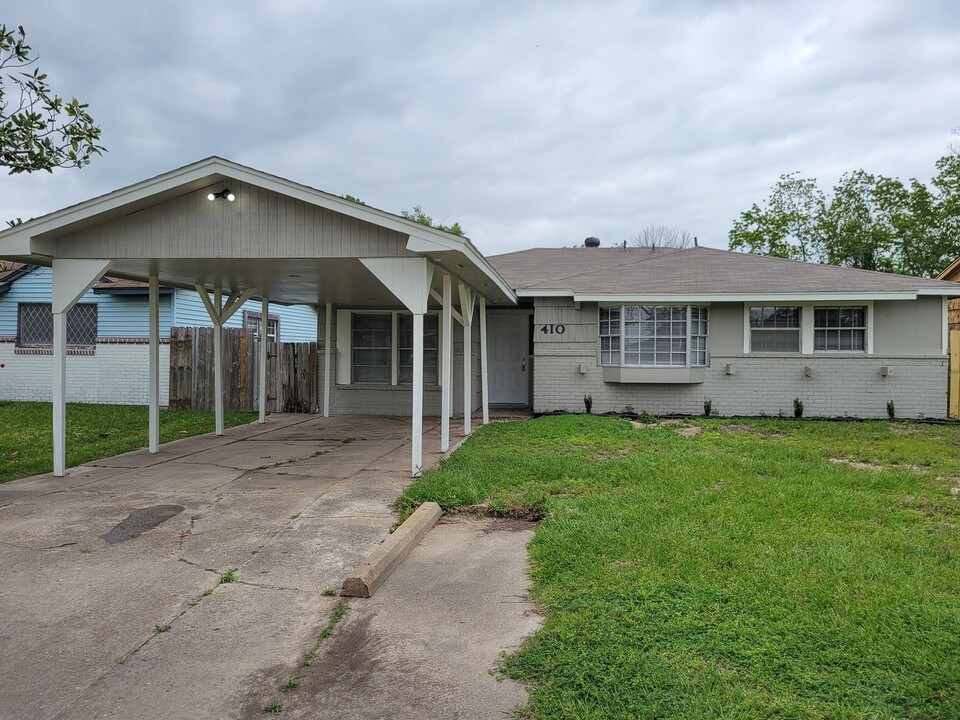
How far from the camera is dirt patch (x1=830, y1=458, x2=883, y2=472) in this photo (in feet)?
24.0

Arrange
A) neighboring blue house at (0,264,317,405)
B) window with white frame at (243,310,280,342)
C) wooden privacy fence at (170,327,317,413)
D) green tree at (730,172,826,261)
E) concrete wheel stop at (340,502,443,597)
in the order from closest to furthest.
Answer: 1. concrete wheel stop at (340,502,443,597)
2. wooden privacy fence at (170,327,317,413)
3. neighboring blue house at (0,264,317,405)
4. window with white frame at (243,310,280,342)
5. green tree at (730,172,826,261)

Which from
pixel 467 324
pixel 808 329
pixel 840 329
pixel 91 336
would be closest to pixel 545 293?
pixel 467 324

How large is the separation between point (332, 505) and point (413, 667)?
3095 millimetres

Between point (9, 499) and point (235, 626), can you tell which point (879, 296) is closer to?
point (235, 626)

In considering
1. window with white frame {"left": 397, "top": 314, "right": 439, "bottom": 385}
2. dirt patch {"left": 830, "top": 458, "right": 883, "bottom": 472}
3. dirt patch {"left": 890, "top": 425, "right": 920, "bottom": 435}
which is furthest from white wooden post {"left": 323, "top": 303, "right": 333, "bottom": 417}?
dirt patch {"left": 890, "top": 425, "right": 920, "bottom": 435}

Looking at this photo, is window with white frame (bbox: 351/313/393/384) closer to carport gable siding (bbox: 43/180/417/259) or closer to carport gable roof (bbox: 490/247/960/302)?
carport gable roof (bbox: 490/247/960/302)

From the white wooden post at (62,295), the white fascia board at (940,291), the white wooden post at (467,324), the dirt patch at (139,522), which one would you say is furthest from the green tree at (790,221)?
the dirt patch at (139,522)

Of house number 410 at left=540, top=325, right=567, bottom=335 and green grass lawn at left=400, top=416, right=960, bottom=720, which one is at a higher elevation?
house number 410 at left=540, top=325, right=567, bottom=335

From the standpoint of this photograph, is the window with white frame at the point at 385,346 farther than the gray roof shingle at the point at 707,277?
Yes

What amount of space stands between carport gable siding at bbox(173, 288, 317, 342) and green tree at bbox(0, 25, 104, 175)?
7267 millimetres

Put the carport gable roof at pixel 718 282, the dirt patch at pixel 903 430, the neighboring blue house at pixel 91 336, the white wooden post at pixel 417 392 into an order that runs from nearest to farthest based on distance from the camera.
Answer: the white wooden post at pixel 417 392 < the dirt patch at pixel 903 430 < the carport gable roof at pixel 718 282 < the neighboring blue house at pixel 91 336

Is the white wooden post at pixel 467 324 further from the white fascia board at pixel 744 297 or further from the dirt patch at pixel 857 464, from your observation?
the dirt patch at pixel 857 464

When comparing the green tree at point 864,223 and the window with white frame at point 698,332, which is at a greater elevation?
the green tree at point 864,223

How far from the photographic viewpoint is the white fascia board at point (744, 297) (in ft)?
37.5
